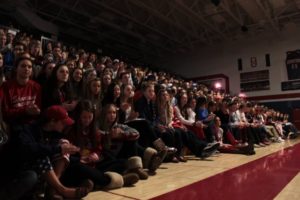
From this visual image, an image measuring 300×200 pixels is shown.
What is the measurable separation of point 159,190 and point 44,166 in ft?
2.50

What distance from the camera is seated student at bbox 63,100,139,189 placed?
1.93 meters

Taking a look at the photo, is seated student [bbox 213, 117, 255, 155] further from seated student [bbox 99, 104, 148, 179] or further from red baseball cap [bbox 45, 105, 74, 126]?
red baseball cap [bbox 45, 105, 74, 126]

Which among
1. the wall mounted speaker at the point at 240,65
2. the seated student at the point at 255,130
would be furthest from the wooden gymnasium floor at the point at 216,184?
the wall mounted speaker at the point at 240,65

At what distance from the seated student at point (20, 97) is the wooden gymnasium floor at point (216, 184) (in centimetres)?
68

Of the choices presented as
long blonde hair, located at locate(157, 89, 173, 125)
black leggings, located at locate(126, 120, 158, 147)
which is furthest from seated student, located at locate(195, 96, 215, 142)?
black leggings, located at locate(126, 120, 158, 147)

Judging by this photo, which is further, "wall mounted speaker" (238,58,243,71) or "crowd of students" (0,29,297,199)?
"wall mounted speaker" (238,58,243,71)

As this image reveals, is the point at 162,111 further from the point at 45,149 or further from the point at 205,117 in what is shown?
the point at 45,149

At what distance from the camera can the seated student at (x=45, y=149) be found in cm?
159

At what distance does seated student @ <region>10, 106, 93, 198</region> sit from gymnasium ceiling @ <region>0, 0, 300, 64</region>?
7594mm

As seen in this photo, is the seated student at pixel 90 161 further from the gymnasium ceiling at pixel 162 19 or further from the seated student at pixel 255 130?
the gymnasium ceiling at pixel 162 19

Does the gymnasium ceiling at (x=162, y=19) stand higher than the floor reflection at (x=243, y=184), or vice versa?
the gymnasium ceiling at (x=162, y=19)

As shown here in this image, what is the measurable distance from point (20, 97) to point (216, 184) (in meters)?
1.54

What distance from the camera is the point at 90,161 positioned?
6.72 ft

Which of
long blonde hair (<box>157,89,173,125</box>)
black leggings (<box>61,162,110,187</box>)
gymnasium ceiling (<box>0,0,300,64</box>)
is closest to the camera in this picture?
black leggings (<box>61,162,110,187</box>)
